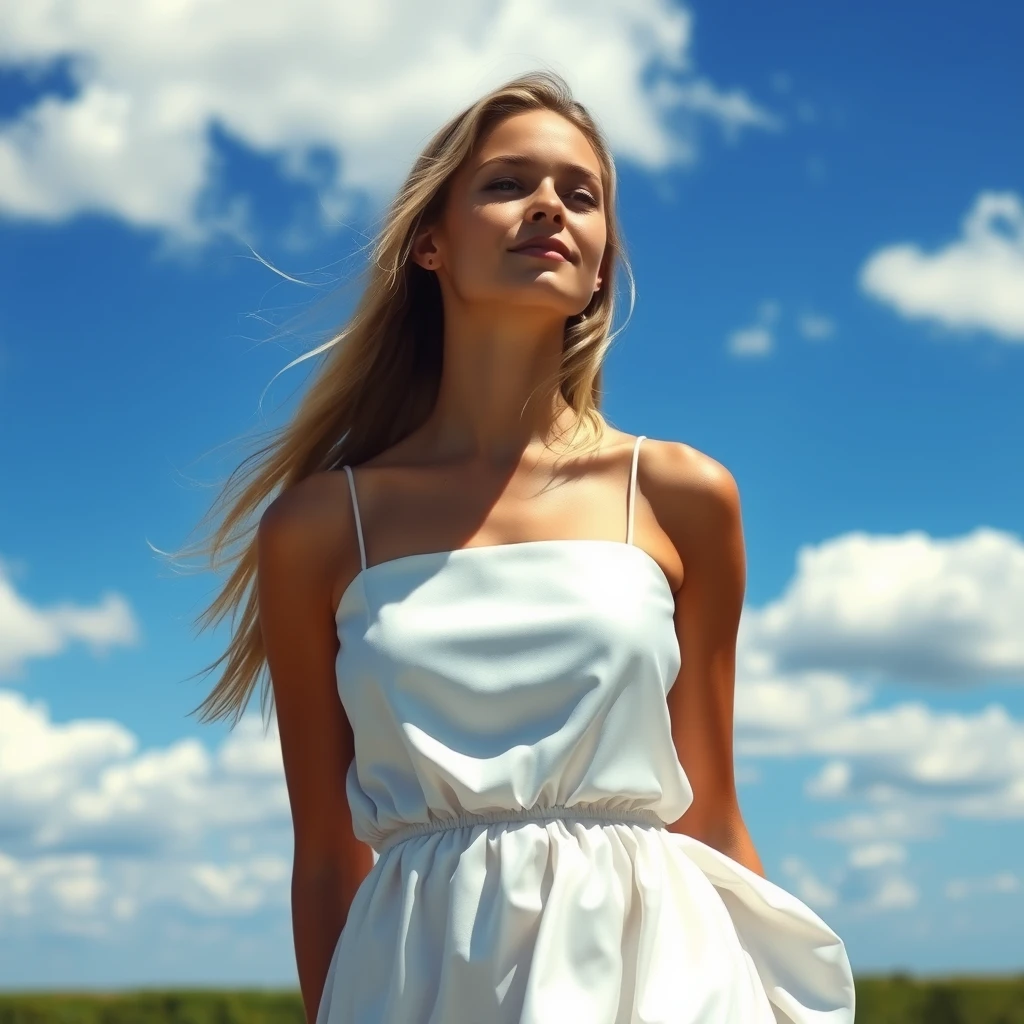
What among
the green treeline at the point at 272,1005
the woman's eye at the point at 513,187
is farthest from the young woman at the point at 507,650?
the green treeline at the point at 272,1005

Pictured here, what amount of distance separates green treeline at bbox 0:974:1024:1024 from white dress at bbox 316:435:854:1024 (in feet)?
31.0

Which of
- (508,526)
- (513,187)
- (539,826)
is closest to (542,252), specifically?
(513,187)

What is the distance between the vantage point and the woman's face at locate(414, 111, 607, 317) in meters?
3.54

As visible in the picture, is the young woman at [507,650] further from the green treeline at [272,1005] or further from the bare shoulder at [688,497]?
the green treeline at [272,1005]

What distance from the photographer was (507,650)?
3.21 metres

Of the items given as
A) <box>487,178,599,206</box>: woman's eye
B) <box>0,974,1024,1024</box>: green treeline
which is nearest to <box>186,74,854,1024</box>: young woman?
<box>487,178,599,206</box>: woman's eye

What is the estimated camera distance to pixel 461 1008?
299cm

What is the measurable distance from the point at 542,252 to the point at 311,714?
1228 mm

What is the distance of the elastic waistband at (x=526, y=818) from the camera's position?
3.16 meters

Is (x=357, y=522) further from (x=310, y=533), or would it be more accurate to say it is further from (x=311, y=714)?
(x=311, y=714)

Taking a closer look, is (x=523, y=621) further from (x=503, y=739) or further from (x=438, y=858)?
(x=438, y=858)

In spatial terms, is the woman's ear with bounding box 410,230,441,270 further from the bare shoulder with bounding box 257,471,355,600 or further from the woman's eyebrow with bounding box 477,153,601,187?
the bare shoulder with bounding box 257,471,355,600

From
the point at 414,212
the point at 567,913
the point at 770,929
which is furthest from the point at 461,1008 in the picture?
the point at 414,212

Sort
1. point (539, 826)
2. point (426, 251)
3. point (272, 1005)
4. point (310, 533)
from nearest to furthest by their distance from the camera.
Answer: point (539, 826)
point (310, 533)
point (426, 251)
point (272, 1005)
